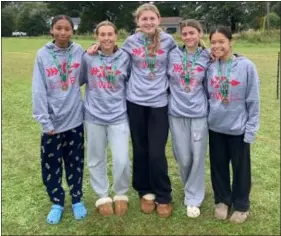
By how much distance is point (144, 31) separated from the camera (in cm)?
326

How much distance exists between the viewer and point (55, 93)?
→ 10.4ft

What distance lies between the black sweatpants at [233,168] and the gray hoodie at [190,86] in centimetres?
25

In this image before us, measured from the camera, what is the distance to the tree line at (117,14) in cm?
3909

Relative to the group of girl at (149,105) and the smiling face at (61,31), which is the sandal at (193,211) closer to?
the group of girl at (149,105)

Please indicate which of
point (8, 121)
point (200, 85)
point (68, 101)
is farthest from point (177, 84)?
point (8, 121)

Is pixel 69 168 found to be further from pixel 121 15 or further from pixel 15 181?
pixel 121 15

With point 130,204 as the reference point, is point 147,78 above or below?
above

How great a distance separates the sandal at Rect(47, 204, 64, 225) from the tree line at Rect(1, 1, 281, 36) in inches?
1355

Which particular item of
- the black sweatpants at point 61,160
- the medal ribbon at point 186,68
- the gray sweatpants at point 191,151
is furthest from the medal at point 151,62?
the black sweatpants at point 61,160

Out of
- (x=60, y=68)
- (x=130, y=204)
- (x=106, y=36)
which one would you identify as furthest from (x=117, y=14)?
(x=60, y=68)

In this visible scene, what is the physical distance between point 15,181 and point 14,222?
97 cm

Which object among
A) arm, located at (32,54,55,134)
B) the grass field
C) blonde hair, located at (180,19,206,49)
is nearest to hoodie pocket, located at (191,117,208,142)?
blonde hair, located at (180,19,206,49)

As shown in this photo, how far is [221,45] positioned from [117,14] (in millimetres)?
36794

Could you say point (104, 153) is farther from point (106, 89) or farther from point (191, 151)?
point (191, 151)
